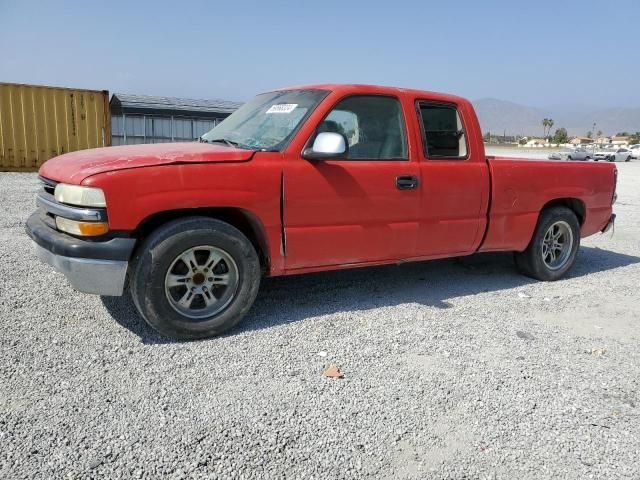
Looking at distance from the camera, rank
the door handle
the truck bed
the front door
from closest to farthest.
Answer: the front door < the door handle < the truck bed

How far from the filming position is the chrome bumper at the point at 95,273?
3.37 meters

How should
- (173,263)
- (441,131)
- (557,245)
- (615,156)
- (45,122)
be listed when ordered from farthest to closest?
1. (615,156)
2. (45,122)
3. (557,245)
4. (441,131)
5. (173,263)

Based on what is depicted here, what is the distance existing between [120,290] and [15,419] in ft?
3.36

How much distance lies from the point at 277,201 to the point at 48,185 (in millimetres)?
1666

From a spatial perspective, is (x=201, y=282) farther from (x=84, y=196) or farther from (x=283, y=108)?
(x=283, y=108)

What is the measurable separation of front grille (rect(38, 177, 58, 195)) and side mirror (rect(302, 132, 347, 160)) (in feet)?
6.05

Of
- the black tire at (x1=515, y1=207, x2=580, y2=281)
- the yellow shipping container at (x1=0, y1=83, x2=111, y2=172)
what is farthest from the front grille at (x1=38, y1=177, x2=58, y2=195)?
the yellow shipping container at (x1=0, y1=83, x2=111, y2=172)

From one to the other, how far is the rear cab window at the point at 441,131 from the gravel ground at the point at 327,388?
4.39 ft

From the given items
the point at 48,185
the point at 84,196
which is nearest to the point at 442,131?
the point at 84,196

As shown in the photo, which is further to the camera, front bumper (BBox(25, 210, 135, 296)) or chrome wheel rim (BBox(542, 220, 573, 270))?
chrome wheel rim (BBox(542, 220, 573, 270))

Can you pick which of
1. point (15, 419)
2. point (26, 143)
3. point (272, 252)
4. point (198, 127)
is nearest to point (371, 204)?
point (272, 252)

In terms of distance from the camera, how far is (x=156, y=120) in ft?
60.3

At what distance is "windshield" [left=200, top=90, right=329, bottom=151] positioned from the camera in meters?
4.07

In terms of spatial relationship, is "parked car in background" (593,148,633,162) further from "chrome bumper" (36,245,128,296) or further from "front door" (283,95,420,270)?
"chrome bumper" (36,245,128,296)
